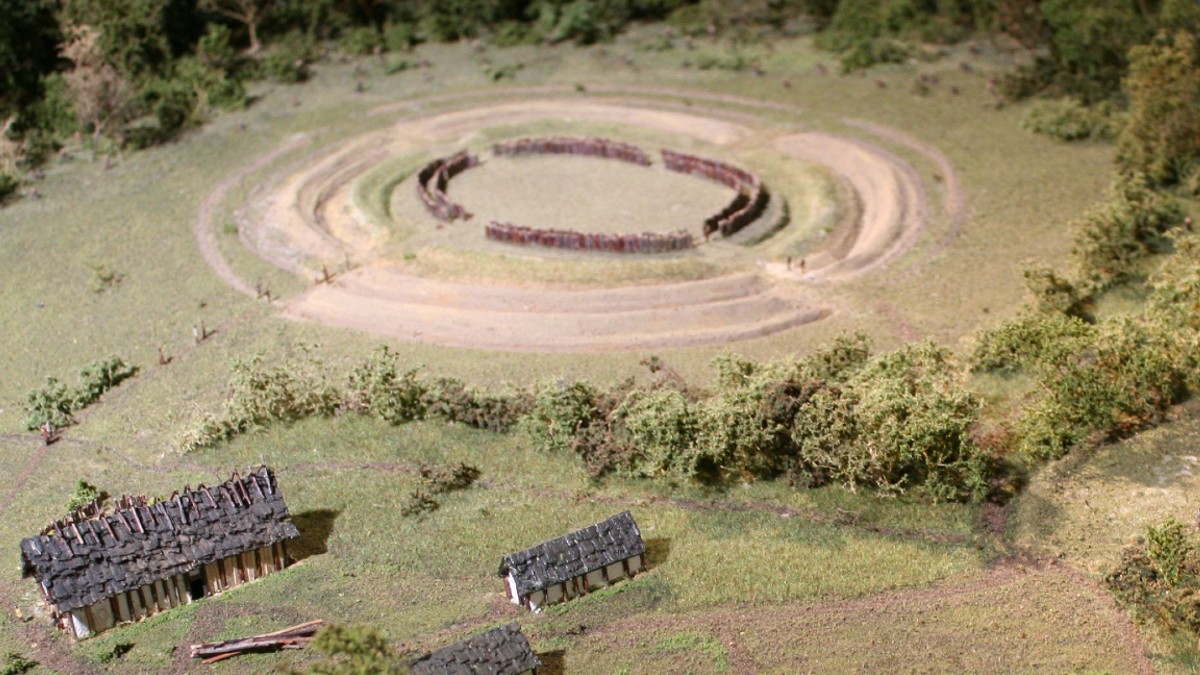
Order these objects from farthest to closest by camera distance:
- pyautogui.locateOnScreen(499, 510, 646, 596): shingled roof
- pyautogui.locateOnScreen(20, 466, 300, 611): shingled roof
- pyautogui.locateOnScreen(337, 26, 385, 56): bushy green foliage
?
pyautogui.locateOnScreen(337, 26, 385, 56): bushy green foliage < pyautogui.locateOnScreen(499, 510, 646, 596): shingled roof < pyautogui.locateOnScreen(20, 466, 300, 611): shingled roof

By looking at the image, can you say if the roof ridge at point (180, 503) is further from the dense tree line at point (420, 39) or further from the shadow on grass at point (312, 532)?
the dense tree line at point (420, 39)

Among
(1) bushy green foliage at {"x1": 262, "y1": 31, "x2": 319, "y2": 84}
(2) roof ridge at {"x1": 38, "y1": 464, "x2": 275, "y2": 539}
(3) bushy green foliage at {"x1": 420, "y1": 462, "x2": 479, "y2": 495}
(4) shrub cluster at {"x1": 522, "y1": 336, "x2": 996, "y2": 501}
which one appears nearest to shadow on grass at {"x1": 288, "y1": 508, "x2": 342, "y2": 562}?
(2) roof ridge at {"x1": 38, "y1": 464, "x2": 275, "y2": 539}

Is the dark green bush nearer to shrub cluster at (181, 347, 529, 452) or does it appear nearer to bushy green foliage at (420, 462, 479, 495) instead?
shrub cluster at (181, 347, 529, 452)

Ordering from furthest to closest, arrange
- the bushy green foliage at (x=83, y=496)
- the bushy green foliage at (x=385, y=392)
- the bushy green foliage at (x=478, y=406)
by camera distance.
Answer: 1. the bushy green foliage at (x=385, y=392)
2. the bushy green foliage at (x=478, y=406)
3. the bushy green foliage at (x=83, y=496)

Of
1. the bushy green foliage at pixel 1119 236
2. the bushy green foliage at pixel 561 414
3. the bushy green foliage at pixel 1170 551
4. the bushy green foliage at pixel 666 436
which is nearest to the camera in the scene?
the bushy green foliage at pixel 1170 551

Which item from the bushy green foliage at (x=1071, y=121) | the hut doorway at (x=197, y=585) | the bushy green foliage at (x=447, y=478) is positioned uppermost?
the bushy green foliage at (x=1071, y=121)

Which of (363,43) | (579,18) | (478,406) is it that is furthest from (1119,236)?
(363,43)

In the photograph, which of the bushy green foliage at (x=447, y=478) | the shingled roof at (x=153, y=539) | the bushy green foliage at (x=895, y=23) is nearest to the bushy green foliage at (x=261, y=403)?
the bushy green foliage at (x=447, y=478)
